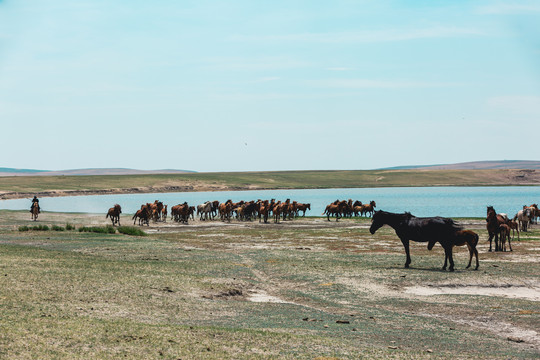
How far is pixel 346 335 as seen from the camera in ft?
41.2

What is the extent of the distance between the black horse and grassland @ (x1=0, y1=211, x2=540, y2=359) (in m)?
1.01

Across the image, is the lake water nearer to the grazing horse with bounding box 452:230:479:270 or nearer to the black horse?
the black horse

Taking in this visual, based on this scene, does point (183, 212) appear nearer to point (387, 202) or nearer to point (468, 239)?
point (468, 239)

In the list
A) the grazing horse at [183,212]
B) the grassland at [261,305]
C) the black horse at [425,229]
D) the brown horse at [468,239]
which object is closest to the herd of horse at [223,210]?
the grazing horse at [183,212]

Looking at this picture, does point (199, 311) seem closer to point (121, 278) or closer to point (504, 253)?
point (121, 278)

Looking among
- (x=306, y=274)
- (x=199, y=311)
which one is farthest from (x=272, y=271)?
(x=199, y=311)

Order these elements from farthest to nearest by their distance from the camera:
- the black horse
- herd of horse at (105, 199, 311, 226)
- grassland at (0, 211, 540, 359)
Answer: herd of horse at (105, 199, 311, 226), the black horse, grassland at (0, 211, 540, 359)

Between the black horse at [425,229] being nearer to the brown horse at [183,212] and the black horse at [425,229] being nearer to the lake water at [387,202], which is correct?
the brown horse at [183,212]

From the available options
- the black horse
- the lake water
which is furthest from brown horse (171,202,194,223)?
the black horse

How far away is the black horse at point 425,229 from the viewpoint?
2298 cm

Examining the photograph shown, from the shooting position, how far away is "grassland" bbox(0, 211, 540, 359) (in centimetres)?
1086

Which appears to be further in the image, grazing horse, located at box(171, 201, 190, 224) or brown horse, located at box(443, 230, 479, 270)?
grazing horse, located at box(171, 201, 190, 224)

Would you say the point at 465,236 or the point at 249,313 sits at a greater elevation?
the point at 465,236

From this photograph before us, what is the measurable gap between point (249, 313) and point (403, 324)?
12.2 ft
